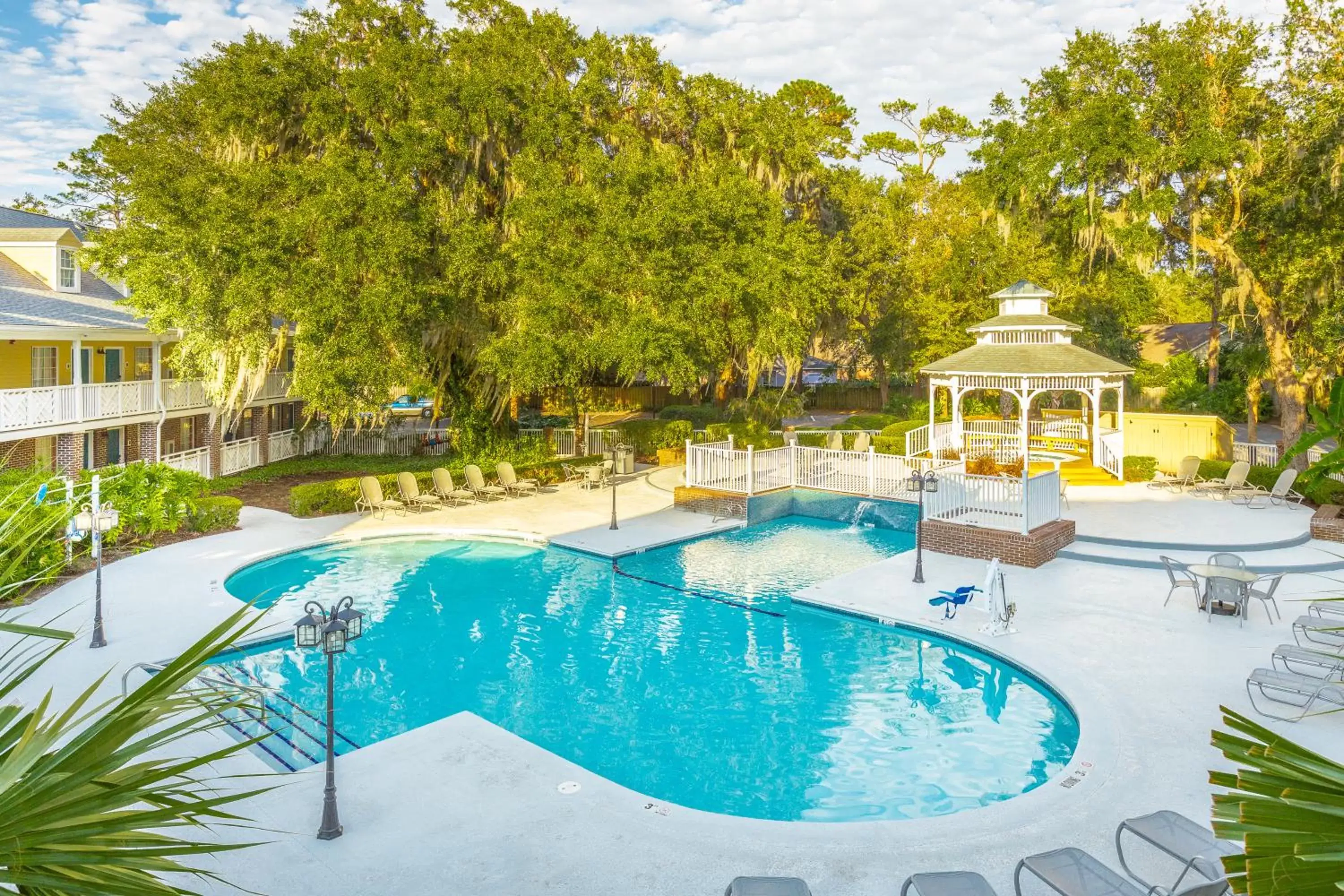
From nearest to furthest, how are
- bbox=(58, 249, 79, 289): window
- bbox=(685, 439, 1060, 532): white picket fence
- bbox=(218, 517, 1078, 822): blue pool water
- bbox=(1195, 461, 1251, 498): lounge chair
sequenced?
bbox=(218, 517, 1078, 822): blue pool water < bbox=(685, 439, 1060, 532): white picket fence < bbox=(1195, 461, 1251, 498): lounge chair < bbox=(58, 249, 79, 289): window

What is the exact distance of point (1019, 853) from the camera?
6.13 metres

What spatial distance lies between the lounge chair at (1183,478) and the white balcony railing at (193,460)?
77.3 ft

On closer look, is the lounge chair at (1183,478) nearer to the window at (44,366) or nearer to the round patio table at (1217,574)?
the round patio table at (1217,574)

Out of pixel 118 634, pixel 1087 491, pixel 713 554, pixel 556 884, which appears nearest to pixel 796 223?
pixel 1087 491

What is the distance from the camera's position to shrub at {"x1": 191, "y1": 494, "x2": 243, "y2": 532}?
17.3 m

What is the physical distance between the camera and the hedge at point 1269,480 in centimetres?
1636

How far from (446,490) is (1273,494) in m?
18.7

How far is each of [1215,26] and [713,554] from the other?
19455 mm

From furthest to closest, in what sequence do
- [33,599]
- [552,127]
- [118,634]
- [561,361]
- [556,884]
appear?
[552,127] → [561,361] → [33,599] → [118,634] → [556,884]

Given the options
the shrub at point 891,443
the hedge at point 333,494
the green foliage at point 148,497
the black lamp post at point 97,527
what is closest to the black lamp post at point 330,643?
the black lamp post at point 97,527

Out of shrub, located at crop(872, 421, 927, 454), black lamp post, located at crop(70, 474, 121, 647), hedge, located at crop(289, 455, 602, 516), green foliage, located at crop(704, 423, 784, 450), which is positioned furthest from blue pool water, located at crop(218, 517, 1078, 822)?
shrub, located at crop(872, 421, 927, 454)

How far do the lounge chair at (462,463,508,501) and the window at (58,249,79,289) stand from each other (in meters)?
11.3

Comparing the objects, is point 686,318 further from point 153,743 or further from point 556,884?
point 153,743

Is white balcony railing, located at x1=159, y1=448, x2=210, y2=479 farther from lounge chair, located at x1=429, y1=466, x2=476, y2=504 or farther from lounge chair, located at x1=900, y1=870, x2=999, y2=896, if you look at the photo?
lounge chair, located at x1=900, y1=870, x2=999, y2=896
